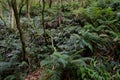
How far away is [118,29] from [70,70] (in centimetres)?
257

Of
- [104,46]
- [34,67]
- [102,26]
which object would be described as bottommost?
[34,67]

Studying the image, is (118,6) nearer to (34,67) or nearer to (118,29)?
(118,29)

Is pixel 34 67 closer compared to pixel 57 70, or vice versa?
pixel 57 70

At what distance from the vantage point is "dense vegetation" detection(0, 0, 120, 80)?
5.21 m

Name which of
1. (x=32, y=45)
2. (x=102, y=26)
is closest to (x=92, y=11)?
(x=102, y=26)

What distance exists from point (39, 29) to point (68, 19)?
1.39 m

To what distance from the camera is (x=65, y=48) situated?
6.31 meters

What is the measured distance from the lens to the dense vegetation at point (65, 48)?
5.21 meters

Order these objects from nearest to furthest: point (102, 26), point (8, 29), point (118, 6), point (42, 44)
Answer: point (102, 26)
point (42, 44)
point (118, 6)
point (8, 29)

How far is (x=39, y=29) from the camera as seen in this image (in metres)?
7.79

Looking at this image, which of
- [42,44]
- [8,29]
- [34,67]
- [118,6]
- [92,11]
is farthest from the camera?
[8,29]

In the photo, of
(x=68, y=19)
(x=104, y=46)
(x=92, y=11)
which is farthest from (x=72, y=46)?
(x=68, y=19)

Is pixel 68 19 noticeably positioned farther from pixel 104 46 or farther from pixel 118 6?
pixel 104 46

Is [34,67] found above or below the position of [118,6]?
below
